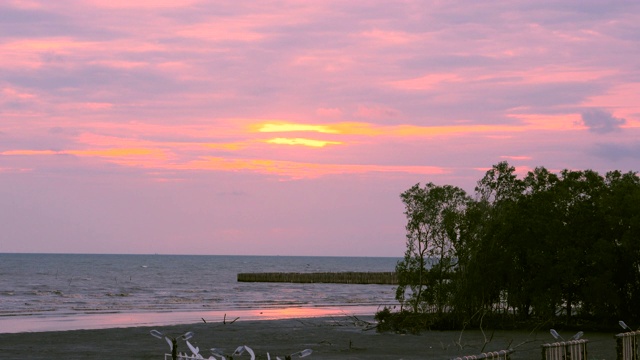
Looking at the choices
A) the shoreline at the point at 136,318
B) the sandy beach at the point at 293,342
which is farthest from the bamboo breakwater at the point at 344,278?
the sandy beach at the point at 293,342

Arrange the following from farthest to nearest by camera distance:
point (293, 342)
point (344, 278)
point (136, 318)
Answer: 1. point (344, 278)
2. point (136, 318)
3. point (293, 342)

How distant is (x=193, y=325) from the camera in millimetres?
45281

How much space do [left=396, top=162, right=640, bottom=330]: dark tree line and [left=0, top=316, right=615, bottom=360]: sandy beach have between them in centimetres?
159

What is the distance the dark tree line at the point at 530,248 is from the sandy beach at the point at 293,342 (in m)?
1.59

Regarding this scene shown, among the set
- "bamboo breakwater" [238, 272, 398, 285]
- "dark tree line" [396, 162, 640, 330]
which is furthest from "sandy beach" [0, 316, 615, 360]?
"bamboo breakwater" [238, 272, 398, 285]

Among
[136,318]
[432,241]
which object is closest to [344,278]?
[136,318]

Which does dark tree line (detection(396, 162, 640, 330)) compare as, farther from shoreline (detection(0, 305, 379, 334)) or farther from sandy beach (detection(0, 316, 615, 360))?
shoreline (detection(0, 305, 379, 334))

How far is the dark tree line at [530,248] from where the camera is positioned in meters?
37.3

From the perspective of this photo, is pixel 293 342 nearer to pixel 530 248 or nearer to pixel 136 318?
pixel 530 248

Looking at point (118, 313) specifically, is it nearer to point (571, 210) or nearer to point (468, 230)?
point (468, 230)

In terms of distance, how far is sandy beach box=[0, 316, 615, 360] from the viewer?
104 ft

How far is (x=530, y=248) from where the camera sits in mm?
39469

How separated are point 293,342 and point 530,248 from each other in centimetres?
1085

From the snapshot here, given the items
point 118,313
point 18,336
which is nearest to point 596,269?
point 18,336
